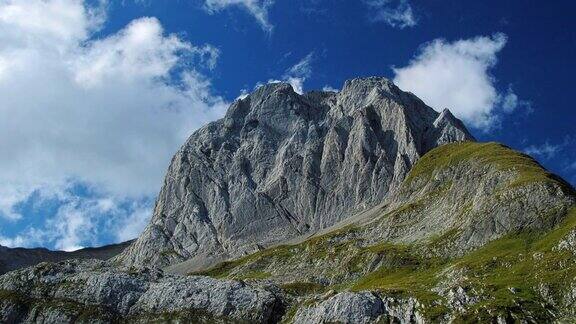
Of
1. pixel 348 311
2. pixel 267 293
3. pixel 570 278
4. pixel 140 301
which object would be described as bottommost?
pixel 570 278

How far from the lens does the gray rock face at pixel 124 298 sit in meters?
148

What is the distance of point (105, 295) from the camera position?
156 metres

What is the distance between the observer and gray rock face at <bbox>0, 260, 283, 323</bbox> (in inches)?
5807

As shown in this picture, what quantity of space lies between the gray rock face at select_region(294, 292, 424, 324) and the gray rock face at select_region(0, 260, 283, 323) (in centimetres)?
1389

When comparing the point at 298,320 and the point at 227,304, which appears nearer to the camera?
the point at 298,320

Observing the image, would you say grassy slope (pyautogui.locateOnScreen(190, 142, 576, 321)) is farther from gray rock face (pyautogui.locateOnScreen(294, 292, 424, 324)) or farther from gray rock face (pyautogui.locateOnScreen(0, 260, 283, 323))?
gray rock face (pyautogui.locateOnScreen(0, 260, 283, 323))

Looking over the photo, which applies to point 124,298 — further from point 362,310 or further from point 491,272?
point 491,272

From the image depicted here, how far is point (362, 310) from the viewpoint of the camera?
131m

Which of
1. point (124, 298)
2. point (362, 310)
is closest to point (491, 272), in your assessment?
point (362, 310)

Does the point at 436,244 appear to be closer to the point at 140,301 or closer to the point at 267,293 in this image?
the point at 267,293

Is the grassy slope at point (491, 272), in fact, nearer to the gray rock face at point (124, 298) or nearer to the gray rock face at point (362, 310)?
the gray rock face at point (362, 310)

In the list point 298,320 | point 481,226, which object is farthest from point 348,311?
point 481,226

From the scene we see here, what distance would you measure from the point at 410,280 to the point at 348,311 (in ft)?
101

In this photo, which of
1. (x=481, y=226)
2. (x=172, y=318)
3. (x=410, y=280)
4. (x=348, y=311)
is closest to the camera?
(x=348, y=311)
